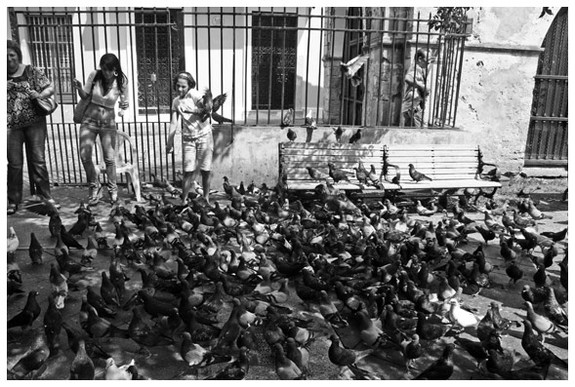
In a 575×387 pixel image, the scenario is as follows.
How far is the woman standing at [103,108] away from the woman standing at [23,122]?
20.7 inches

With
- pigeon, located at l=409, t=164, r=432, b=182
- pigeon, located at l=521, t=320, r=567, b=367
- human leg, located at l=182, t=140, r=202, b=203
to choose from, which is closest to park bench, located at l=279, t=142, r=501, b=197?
pigeon, located at l=409, t=164, r=432, b=182

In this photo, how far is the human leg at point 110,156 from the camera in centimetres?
754

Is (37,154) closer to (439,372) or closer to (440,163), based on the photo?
(439,372)

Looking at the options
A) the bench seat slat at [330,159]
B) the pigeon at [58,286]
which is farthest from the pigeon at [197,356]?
the bench seat slat at [330,159]

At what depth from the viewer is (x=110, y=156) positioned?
774 cm

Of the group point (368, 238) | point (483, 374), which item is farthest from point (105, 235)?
point (483, 374)

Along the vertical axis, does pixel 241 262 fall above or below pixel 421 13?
below

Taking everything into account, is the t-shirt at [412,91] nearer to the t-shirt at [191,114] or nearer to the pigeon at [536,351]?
the t-shirt at [191,114]

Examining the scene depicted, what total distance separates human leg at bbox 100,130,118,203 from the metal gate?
8.18 metres

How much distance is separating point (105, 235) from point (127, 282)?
142cm

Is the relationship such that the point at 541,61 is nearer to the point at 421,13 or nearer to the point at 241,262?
the point at 421,13

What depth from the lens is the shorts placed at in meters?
7.43

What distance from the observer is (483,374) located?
3.69 m

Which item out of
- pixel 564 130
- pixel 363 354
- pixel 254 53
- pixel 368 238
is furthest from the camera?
pixel 254 53
